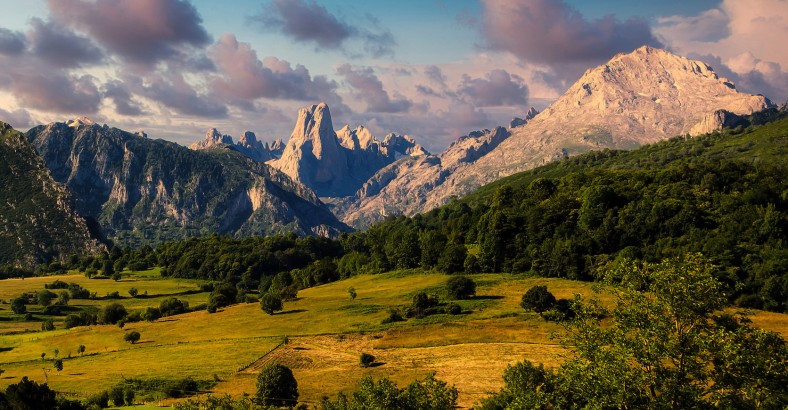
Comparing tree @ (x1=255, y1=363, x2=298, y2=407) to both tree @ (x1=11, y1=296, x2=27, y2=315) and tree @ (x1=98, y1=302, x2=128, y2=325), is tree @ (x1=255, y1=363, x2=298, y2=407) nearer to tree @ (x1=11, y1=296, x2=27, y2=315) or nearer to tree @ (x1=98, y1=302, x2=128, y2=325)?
tree @ (x1=98, y1=302, x2=128, y2=325)

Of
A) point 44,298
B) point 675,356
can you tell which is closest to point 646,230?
point 675,356

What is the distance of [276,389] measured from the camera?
2436 inches

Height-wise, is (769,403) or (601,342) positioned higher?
(601,342)

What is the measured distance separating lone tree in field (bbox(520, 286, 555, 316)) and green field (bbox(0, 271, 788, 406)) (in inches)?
72.1

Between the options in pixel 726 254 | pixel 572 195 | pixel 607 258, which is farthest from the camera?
pixel 572 195

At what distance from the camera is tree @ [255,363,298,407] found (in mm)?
61469

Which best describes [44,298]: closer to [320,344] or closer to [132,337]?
[132,337]

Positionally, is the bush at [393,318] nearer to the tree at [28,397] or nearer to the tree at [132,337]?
the tree at [132,337]

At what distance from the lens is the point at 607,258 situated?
119875 millimetres

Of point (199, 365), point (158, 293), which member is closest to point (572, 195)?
point (199, 365)

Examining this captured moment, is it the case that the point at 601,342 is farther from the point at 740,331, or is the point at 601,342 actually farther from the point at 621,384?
the point at 740,331

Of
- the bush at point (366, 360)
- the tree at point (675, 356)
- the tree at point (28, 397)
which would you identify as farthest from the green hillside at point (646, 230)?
the tree at point (28, 397)

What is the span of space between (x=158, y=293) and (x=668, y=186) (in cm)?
16365

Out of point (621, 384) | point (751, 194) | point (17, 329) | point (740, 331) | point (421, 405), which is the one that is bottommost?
point (17, 329)
